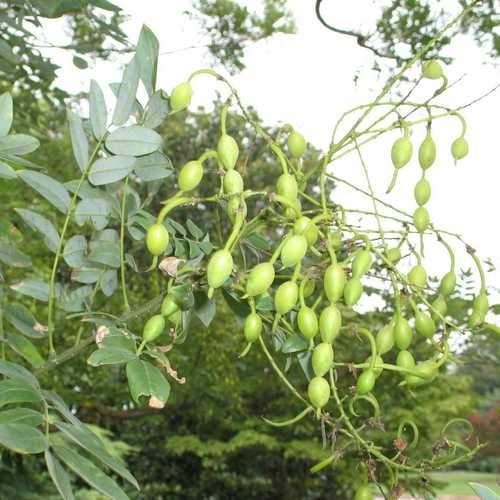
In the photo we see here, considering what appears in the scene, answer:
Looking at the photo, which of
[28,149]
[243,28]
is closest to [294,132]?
[28,149]

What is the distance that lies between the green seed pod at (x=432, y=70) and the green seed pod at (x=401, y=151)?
90 millimetres

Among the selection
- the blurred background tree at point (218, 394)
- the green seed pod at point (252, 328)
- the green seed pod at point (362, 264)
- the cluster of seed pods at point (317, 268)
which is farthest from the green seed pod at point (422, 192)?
the blurred background tree at point (218, 394)

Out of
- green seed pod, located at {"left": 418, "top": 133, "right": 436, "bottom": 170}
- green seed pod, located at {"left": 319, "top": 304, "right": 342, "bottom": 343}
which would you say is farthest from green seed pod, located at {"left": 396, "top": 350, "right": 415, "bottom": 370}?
green seed pod, located at {"left": 418, "top": 133, "right": 436, "bottom": 170}

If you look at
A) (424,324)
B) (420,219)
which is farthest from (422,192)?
(424,324)

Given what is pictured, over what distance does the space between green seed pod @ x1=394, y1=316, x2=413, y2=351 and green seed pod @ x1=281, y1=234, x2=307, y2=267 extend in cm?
15

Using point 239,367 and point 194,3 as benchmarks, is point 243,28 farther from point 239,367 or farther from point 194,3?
point 239,367

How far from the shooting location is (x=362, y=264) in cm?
77

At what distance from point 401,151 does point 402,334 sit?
0.18m

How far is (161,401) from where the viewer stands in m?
0.72

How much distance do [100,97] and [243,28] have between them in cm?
302

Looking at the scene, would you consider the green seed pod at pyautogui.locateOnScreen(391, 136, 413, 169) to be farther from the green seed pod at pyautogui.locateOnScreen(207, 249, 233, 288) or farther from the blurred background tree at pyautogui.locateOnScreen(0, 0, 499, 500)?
the blurred background tree at pyautogui.locateOnScreen(0, 0, 499, 500)

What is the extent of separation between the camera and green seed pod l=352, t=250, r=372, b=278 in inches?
30.3

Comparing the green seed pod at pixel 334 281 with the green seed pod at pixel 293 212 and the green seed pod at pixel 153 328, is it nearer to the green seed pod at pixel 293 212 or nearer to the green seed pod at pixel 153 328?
the green seed pod at pixel 293 212

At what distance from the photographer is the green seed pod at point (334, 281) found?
2.42 ft
